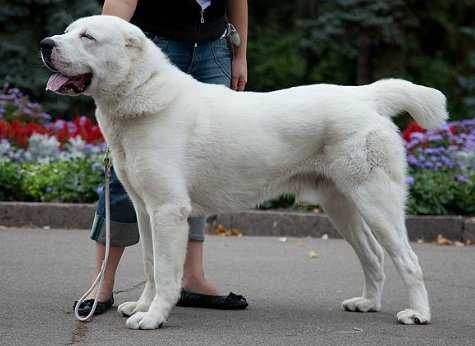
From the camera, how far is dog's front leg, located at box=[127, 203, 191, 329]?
4.90 metres

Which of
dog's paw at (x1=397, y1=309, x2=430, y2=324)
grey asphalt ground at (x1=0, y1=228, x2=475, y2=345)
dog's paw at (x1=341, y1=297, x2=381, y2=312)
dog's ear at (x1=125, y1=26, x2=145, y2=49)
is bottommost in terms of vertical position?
grey asphalt ground at (x1=0, y1=228, x2=475, y2=345)

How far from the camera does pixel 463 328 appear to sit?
16.9 ft

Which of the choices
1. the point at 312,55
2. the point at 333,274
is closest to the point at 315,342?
the point at 333,274

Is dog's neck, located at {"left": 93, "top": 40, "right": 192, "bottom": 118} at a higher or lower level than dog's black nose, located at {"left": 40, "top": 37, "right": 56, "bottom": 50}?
lower

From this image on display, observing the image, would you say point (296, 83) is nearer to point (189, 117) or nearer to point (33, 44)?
point (33, 44)

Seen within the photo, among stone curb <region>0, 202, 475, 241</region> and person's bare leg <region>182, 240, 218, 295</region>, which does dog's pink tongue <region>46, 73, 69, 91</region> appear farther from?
stone curb <region>0, 202, 475, 241</region>

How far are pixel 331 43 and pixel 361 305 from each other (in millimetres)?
9507

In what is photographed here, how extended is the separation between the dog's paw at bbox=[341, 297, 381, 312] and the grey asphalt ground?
7 centimetres

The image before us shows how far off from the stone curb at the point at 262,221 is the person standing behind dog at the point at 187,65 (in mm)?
3220

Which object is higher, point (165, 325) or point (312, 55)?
point (312, 55)

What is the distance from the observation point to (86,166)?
9695 mm

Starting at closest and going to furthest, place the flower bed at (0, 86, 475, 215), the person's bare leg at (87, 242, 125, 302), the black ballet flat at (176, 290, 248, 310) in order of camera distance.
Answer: the person's bare leg at (87, 242, 125, 302) < the black ballet flat at (176, 290, 248, 310) < the flower bed at (0, 86, 475, 215)

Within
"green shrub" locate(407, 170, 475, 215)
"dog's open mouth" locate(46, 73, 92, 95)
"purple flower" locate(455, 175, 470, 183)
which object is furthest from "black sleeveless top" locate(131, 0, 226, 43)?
"purple flower" locate(455, 175, 470, 183)

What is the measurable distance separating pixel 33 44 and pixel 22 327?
31.9ft
